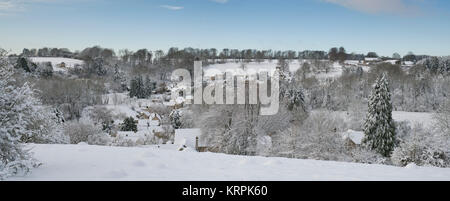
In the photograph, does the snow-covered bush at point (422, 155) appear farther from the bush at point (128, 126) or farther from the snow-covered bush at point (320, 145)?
the bush at point (128, 126)

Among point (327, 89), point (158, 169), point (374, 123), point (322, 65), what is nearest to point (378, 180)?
point (158, 169)

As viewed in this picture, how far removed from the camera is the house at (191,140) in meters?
21.5

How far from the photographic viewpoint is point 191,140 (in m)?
23.1

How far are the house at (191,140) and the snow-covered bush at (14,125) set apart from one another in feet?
54.1

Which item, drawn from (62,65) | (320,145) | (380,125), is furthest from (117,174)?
(62,65)

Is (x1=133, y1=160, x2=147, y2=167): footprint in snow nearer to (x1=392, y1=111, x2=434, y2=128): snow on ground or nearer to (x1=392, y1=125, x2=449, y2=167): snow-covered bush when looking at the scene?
(x1=392, y1=125, x2=449, y2=167): snow-covered bush

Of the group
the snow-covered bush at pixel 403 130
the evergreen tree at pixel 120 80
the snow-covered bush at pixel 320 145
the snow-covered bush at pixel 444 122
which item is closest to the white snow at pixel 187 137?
the snow-covered bush at pixel 320 145

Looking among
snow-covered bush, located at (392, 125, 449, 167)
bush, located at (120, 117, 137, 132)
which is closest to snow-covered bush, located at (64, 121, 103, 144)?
bush, located at (120, 117, 137, 132)

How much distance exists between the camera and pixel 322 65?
261 feet

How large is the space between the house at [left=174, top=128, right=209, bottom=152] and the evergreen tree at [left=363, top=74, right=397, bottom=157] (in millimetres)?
10702

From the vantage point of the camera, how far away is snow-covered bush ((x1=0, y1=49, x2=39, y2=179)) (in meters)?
4.52

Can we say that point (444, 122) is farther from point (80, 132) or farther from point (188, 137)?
point (80, 132)
